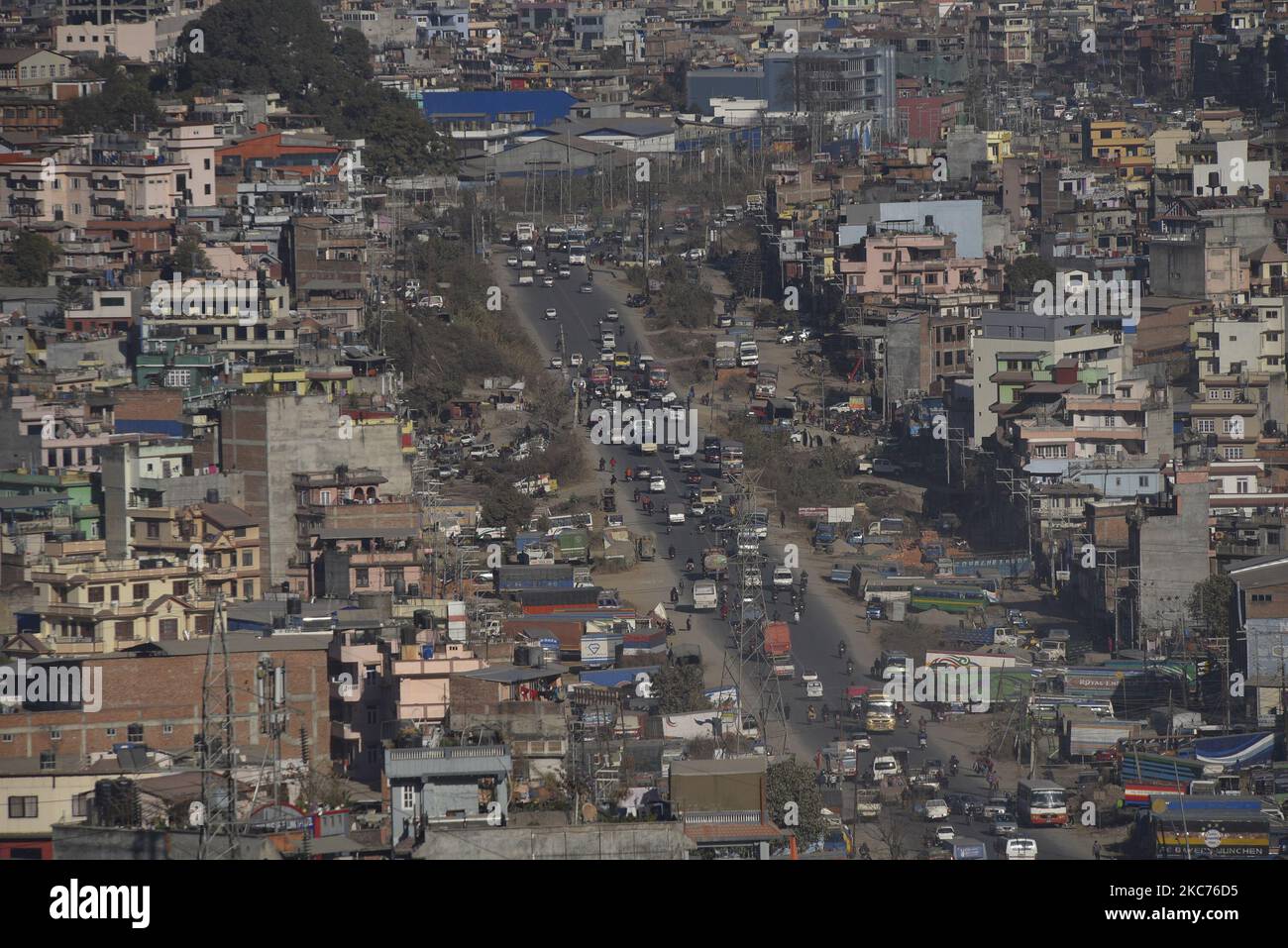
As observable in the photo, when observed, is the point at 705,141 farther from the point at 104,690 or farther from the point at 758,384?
the point at 104,690

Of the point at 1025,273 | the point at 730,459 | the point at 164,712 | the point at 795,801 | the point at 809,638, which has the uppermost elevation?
the point at 1025,273

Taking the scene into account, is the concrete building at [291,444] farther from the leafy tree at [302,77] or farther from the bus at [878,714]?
the leafy tree at [302,77]

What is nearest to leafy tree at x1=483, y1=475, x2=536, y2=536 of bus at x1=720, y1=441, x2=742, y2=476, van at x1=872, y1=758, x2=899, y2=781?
bus at x1=720, y1=441, x2=742, y2=476

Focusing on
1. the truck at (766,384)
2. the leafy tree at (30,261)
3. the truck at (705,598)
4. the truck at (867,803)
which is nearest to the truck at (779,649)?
the truck at (705,598)

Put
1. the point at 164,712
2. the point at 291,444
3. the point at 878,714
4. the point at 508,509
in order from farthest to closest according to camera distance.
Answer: the point at 508,509
the point at 291,444
the point at 878,714
the point at 164,712

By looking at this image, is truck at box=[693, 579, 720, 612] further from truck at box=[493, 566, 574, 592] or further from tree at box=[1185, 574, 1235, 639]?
tree at box=[1185, 574, 1235, 639]

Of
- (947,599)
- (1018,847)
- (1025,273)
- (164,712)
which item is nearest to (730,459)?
(947,599)

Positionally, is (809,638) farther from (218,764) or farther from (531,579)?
(218,764)
